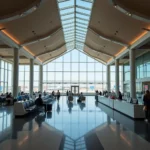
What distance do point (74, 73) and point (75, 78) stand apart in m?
1.03

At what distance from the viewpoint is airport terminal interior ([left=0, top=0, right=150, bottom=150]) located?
6979 millimetres

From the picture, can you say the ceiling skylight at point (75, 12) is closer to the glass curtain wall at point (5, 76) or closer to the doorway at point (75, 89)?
the glass curtain wall at point (5, 76)

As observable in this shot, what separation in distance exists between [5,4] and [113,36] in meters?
11.3

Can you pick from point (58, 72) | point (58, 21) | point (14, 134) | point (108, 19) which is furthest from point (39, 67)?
point (14, 134)

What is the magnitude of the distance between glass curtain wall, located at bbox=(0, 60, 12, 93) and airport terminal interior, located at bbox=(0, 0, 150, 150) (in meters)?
0.16

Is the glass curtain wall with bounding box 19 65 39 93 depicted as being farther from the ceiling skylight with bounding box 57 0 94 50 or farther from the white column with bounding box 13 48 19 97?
the white column with bounding box 13 48 19 97

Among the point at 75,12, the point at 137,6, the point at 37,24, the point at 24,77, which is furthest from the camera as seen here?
the point at 24,77

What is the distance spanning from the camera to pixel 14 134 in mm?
7508

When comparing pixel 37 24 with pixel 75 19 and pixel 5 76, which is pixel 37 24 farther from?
pixel 5 76

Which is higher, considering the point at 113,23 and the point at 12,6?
the point at 113,23

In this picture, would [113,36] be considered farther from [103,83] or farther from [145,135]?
[103,83]

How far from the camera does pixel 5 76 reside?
35.5 m

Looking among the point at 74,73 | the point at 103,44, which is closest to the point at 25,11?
the point at 103,44

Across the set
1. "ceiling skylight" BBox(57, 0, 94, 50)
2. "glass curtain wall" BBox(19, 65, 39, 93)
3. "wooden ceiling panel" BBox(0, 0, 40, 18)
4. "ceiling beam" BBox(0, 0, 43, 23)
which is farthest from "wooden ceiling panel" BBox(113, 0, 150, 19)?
"glass curtain wall" BBox(19, 65, 39, 93)
